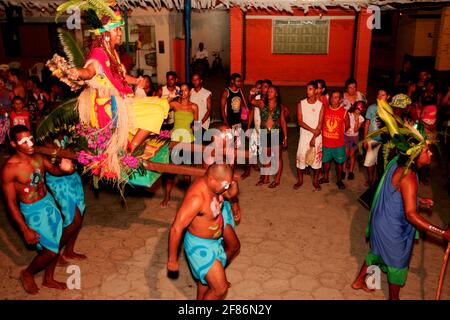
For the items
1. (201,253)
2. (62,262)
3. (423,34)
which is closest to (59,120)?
(201,253)

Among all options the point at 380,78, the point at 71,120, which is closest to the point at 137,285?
the point at 71,120

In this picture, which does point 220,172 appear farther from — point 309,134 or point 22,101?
point 22,101

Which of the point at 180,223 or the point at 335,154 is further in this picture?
the point at 335,154

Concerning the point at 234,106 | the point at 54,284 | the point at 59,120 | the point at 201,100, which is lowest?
the point at 54,284

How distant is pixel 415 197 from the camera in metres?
4.34

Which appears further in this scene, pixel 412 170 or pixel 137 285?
pixel 137 285

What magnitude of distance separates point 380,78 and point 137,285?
17.3 metres

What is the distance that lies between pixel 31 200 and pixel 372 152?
18.2 feet

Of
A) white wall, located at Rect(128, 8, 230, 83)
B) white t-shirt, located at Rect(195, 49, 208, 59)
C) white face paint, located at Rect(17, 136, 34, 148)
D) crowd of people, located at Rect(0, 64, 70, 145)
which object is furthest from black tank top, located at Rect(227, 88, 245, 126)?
white t-shirt, located at Rect(195, 49, 208, 59)

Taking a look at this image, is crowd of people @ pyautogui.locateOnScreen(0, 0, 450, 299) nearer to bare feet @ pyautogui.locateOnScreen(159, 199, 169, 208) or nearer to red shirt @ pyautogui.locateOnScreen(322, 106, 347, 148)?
bare feet @ pyautogui.locateOnScreen(159, 199, 169, 208)

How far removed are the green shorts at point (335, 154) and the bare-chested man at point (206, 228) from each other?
3.96 metres

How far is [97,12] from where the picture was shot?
4.29 meters

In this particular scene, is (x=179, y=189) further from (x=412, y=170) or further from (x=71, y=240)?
(x=412, y=170)

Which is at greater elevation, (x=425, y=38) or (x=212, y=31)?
(x=212, y=31)
